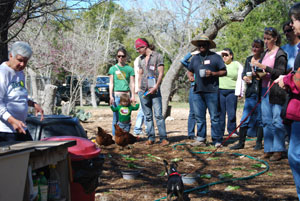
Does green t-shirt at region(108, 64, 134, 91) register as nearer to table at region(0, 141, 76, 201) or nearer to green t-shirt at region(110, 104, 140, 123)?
green t-shirt at region(110, 104, 140, 123)

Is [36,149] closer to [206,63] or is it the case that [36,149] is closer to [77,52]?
[206,63]

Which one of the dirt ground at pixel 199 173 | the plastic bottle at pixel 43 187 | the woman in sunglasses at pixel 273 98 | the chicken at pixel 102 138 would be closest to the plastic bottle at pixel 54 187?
the plastic bottle at pixel 43 187

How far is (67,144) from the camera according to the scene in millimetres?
3146

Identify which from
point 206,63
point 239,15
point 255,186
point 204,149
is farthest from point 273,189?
point 239,15

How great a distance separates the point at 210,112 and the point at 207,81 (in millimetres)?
583

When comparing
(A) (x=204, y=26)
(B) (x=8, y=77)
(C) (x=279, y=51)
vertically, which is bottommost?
(B) (x=8, y=77)

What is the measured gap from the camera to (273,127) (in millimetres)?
5719

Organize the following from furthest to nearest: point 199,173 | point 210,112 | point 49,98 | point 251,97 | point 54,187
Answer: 1. point 49,98
2. point 210,112
3. point 251,97
4. point 199,173
5. point 54,187

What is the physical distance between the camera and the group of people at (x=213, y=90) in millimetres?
3549

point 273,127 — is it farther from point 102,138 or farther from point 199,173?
point 102,138

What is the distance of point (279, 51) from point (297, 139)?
8.85ft

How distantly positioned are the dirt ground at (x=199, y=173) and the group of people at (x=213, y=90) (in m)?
0.44

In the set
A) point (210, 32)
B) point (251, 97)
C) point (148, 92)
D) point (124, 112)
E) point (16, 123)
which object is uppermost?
point (210, 32)

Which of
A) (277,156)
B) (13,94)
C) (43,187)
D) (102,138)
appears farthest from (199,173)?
(13,94)
